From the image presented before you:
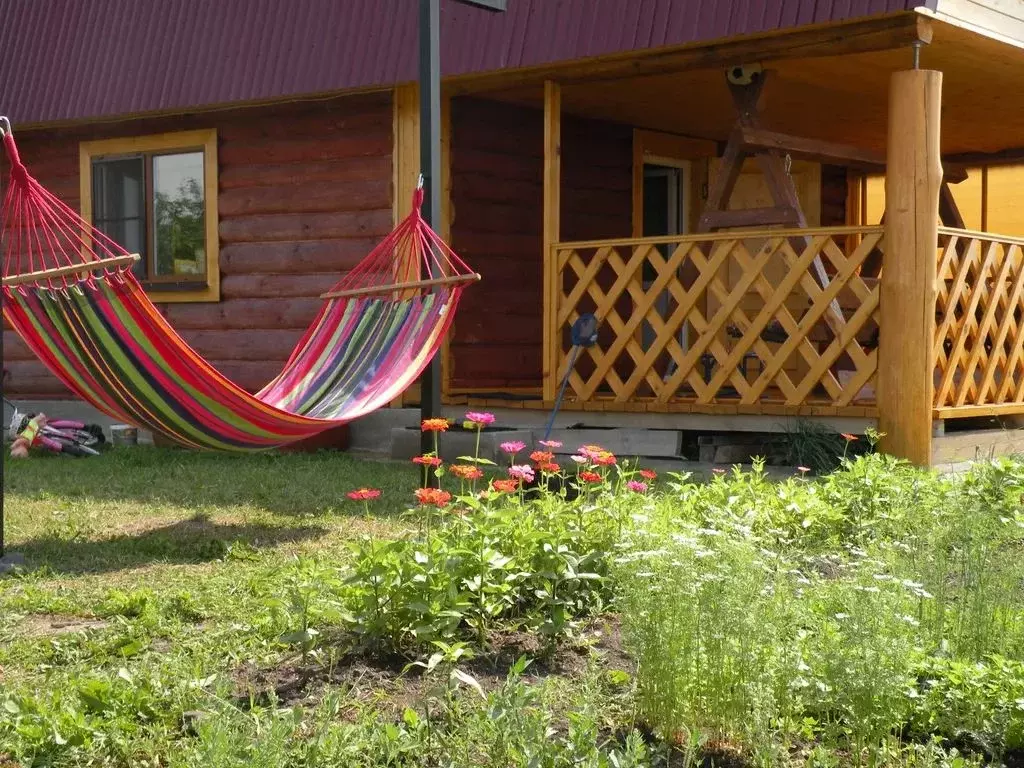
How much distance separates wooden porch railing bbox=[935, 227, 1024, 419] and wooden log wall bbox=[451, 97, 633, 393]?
275 cm

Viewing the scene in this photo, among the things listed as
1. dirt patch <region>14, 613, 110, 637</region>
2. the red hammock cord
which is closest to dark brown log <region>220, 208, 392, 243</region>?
the red hammock cord

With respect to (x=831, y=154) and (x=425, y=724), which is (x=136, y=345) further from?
(x=831, y=154)

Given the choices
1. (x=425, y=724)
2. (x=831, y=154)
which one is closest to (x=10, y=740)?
(x=425, y=724)

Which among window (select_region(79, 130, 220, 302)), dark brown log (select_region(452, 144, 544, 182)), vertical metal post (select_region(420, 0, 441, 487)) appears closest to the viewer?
vertical metal post (select_region(420, 0, 441, 487))

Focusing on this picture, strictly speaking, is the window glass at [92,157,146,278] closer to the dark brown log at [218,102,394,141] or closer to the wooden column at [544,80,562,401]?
the dark brown log at [218,102,394,141]

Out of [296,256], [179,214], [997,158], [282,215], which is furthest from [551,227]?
[997,158]

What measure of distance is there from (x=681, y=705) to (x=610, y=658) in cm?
56

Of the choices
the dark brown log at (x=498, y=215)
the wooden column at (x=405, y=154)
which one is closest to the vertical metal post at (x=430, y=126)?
the wooden column at (x=405, y=154)

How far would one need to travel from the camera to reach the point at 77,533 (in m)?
5.52

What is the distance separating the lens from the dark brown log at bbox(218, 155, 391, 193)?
29.6ft

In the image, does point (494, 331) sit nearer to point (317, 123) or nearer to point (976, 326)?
point (317, 123)

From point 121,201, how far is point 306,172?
190cm

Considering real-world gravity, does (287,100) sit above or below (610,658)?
above

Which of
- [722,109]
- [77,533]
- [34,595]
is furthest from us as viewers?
[722,109]
